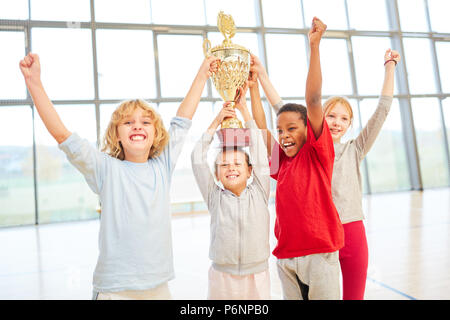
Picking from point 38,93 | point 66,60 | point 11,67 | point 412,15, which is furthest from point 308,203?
point 412,15

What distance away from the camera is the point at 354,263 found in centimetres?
105

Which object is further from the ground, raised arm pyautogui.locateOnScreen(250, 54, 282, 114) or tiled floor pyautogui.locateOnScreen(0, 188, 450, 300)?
raised arm pyautogui.locateOnScreen(250, 54, 282, 114)

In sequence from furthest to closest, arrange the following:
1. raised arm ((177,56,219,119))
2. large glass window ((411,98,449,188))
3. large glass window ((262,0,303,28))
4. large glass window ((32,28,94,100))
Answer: large glass window ((411,98,449,188))
large glass window ((262,0,303,28))
large glass window ((32,28,94,100))
raised arm ((177,56,219,119))

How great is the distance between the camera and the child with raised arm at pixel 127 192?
0.80 metres

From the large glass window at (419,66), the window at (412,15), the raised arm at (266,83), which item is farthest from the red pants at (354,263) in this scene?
the window at (412,15)

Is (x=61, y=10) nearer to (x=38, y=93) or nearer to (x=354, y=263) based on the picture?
(x=38, y=93)

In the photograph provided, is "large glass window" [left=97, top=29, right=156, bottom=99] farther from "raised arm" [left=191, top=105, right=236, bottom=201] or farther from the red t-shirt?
the red t-shirt

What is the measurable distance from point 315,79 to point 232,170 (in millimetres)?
362

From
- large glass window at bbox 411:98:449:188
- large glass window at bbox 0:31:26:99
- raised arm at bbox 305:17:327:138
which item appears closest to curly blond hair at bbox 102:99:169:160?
raised arm at bbox 305:17:327:138

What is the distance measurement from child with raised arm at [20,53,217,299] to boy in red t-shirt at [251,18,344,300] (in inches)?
13.4

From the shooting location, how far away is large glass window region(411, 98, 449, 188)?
6.81m

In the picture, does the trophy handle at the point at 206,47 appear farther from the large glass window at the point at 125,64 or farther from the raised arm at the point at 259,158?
the large glass window at the point at 125,64
